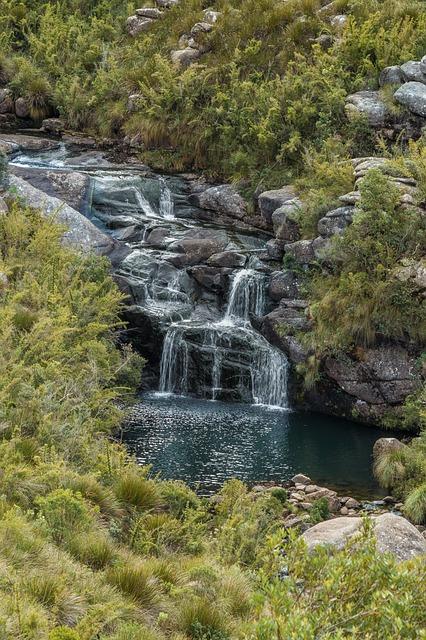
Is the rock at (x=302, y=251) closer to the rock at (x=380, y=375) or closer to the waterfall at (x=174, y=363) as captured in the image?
the rock at (x=380, y=375)

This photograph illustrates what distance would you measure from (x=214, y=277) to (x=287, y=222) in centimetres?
220

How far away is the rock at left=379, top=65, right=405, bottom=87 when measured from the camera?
71.4 ft

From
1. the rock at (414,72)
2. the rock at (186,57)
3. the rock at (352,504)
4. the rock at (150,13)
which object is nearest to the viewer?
the rock at (352,504)

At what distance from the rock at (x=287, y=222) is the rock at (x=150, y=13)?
1433 centimetres

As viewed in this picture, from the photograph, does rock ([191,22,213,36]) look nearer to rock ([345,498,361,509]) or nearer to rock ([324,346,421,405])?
rock ([324,346,421,405])

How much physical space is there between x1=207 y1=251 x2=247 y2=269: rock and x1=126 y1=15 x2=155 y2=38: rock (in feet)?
47.5

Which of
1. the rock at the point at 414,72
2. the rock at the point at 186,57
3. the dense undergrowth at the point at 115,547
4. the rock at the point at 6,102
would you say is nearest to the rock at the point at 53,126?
the rock at the point at 6,102

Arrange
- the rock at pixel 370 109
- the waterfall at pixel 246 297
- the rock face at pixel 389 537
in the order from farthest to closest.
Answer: the rock at pixel 370 109 < the waterfall at pixel 246 297 < the rock face at pixel 389 537

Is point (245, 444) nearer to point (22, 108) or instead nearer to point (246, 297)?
point (246, 297)

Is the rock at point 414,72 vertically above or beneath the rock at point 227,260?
above

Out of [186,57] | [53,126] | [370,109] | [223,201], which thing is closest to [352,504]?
[223,201]

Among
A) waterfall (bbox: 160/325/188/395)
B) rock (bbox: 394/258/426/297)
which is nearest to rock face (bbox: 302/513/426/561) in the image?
rock (bbox: 394/258/426/297)

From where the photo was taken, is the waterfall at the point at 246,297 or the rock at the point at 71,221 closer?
the waterfall at the point at 246,297

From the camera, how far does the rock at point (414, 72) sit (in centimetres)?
2127
